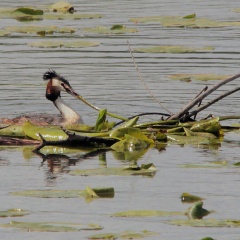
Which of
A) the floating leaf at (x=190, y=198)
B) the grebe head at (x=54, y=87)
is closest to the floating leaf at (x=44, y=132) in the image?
the grebe head at (x=54, y=87)

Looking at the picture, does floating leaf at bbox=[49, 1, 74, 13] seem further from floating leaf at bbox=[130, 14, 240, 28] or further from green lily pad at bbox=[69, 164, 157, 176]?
green lily pad at bbox=[69, 164, 157, 176]

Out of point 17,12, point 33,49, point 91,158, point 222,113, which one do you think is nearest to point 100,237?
point 91,158

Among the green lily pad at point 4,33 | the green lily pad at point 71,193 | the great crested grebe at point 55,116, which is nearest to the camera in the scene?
the green lily pad at point 71,193

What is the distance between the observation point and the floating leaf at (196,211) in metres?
9.29

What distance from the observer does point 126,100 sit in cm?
1609

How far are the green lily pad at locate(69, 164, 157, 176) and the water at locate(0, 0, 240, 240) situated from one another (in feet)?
0.33

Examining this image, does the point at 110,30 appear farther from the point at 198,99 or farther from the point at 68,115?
the point at 198,99

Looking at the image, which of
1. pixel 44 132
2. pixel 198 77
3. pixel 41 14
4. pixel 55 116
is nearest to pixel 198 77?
pixel 198 77

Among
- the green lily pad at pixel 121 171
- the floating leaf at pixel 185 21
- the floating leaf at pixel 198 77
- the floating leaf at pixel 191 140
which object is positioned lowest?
the green lily pad at pixel 121 171

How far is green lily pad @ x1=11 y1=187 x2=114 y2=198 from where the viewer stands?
10.0 m

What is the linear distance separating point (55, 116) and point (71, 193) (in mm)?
4924

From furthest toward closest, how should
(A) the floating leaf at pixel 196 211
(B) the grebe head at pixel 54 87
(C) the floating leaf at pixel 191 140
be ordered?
(B) the grebe head at pixel 54 87 < (C) the floating leaf at pixel 191 140 < (A) the floating leaf at pixel 196 211

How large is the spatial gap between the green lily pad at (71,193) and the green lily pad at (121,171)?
2.80 ft

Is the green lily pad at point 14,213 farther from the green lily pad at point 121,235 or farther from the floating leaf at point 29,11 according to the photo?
the floating leaf at point 29,11
